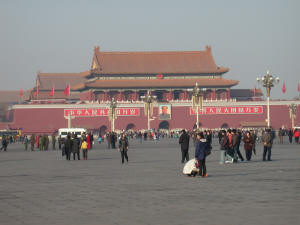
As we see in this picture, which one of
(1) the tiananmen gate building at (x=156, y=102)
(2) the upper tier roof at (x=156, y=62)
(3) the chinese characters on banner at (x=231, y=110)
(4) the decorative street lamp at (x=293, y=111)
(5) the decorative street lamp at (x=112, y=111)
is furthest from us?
(2) the upper tier roof at (x=156, y=62)

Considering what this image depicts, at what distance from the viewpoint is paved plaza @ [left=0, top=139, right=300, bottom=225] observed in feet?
33.1

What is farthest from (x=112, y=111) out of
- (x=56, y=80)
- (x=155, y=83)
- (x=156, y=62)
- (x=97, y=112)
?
(x=56, y=80)

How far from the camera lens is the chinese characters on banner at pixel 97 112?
83.9m

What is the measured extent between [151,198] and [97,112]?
235 feet

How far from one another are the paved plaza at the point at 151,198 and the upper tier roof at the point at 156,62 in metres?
68.9

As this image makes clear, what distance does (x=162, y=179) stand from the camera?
56.0 ft

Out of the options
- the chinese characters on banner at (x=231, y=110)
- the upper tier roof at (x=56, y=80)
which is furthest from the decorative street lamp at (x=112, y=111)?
the upper tier roof at (x=56, y=80)

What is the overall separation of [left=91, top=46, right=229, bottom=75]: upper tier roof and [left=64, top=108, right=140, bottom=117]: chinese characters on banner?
17.9 ft

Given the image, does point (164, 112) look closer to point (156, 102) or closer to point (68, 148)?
point (156, 102)

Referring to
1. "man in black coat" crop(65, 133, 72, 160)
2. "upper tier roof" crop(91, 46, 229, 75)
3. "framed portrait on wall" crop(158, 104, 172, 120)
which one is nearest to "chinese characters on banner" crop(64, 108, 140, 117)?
"framed portrait on wall" crop(158, 104, 172, 120)

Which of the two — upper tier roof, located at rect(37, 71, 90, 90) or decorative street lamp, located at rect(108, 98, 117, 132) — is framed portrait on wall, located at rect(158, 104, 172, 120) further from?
upper tier roof, located at rect(37, 71, 90, 90)

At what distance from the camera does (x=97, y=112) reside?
276ft

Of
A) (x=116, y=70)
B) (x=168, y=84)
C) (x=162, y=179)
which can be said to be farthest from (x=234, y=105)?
(x=162, y=179)

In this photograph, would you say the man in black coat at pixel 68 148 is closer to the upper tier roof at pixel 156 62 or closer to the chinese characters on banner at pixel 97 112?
the chinese characters on banner at pixel 97 112
